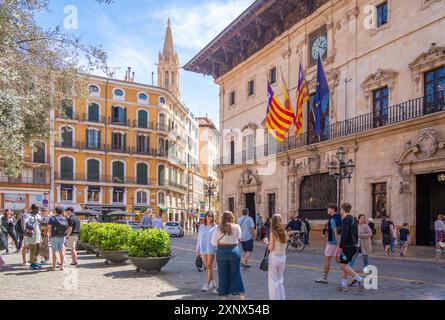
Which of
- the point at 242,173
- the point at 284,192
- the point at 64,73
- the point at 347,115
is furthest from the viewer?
the point at 242,173

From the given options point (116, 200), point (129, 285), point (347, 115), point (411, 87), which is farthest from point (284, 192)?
point (116, 200)

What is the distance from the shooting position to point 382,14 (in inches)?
912

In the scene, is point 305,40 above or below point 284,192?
above

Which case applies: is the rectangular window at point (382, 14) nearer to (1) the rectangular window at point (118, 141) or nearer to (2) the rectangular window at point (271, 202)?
(2) the rectangular window at point (271, 202)

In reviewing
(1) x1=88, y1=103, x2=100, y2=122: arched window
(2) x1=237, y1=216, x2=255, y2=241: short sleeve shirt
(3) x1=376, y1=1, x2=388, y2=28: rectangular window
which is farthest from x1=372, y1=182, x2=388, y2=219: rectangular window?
(1) x1=88, y1=103, x2=100, y2=122: arched window

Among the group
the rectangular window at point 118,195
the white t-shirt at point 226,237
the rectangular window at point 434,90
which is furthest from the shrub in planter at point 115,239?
the rectangular window at point 118,195

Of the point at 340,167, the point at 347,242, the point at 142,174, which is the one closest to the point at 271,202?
the point at 340,167

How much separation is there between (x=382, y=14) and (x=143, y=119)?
136ft

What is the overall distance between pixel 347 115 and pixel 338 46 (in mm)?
3928

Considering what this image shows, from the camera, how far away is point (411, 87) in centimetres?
2100

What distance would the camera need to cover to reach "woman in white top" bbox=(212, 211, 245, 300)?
8000 mm

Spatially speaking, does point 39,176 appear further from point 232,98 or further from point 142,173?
point 232,98

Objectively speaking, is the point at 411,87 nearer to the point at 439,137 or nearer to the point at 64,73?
the point at 439,137

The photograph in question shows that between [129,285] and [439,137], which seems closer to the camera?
[129,285]
